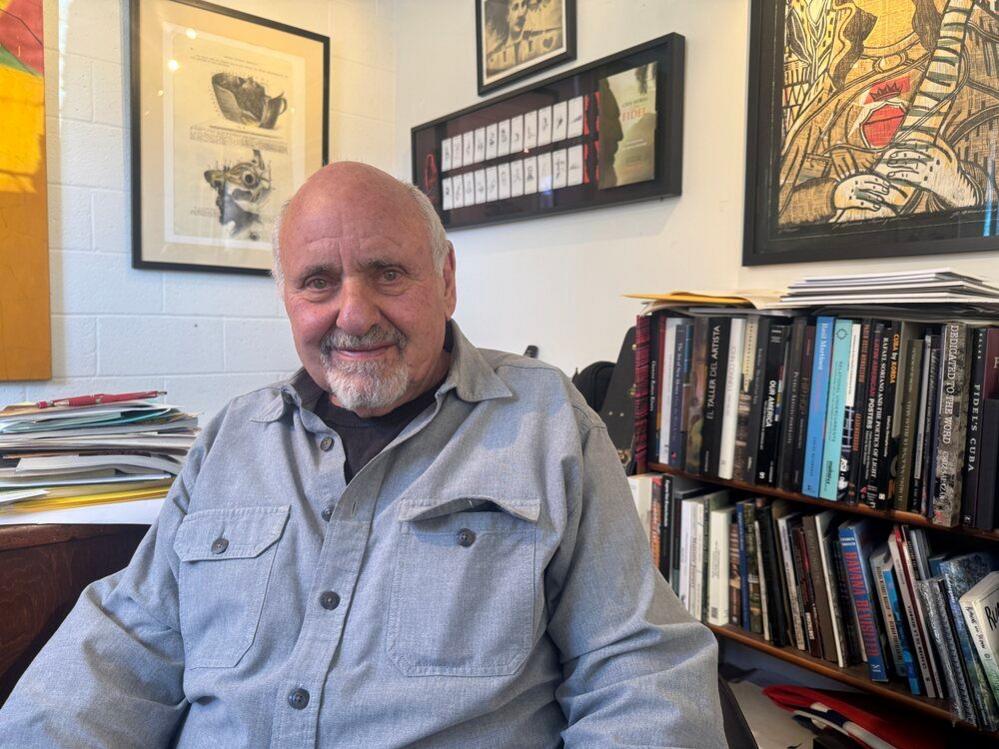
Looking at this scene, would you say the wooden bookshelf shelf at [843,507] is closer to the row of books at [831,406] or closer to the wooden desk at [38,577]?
the row of books at [831,406]

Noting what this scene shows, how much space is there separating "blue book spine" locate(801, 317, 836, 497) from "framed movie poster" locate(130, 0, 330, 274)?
6.18ft

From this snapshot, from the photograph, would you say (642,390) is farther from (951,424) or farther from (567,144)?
(567,144)

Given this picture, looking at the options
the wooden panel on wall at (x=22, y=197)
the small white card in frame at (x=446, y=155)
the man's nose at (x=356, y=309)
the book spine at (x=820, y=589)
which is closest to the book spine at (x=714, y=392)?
the book spine at (x=820, y=589)

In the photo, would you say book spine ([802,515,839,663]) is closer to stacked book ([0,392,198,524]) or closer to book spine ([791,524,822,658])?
book spine ([791,524,822,658])

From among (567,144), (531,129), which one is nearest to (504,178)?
(531,129)

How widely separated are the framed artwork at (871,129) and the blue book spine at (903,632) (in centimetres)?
64

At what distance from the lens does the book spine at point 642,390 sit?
1.59 m

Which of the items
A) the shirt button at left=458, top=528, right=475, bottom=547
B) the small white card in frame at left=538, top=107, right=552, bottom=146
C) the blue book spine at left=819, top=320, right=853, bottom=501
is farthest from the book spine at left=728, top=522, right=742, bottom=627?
the small white card in frame at left=538, top=107, right=552, bottom=146

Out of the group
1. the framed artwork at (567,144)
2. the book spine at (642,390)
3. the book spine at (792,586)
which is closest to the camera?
the book spine at (792,586)

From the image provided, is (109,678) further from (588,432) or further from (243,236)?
(243,236)

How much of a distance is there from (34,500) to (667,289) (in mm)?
1461

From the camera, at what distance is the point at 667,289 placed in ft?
6.14

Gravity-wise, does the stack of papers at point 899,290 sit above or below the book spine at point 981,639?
above

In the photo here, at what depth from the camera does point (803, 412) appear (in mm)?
1323
